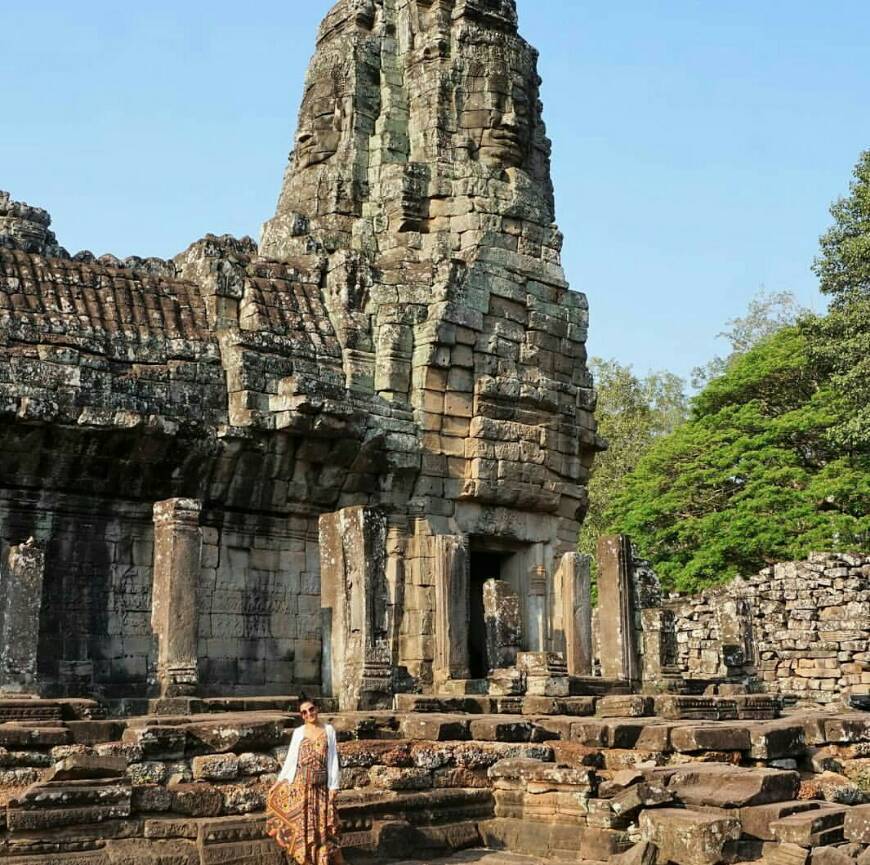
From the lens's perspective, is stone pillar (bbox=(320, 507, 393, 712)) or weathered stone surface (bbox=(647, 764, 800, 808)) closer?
weathered stone surface (bbox=(647, 764, 800, 808))

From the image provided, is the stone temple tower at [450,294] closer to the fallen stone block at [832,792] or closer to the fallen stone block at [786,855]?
the fallen stone block at [832,792]

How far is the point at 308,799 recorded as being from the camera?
852 centimetres

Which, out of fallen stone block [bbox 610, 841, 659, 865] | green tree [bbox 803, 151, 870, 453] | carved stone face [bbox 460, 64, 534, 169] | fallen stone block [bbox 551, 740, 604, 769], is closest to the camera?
fallen stone block [bbox 610, 841, 659, 865]

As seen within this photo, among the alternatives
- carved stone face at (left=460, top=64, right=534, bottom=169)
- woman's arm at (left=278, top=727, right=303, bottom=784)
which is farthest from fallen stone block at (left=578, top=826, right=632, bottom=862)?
carved stone face at (left=460, top=64, right=534, bottom=169)

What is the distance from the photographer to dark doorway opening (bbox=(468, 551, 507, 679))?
17.7 metres

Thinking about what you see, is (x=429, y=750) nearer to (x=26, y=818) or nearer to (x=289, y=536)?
(x=26, y=818)

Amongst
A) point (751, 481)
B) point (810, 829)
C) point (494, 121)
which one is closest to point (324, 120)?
point (494, 121)

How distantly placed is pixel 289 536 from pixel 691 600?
10.9 m

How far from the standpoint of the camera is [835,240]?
27797 millimetres

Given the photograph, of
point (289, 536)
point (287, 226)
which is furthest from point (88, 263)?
point (289, 536)

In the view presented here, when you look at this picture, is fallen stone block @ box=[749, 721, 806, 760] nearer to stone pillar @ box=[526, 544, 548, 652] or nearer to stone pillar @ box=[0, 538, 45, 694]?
stone pillar @ box=[526, 544, 548, 652]

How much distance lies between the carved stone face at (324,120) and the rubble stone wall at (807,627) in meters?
9.47

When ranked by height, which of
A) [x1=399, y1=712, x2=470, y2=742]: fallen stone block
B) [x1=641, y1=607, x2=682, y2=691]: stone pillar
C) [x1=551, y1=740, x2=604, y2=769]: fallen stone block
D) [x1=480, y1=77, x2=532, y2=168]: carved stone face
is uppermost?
[x1=480, y1=77, x2=532, y2=168]: carved stone face

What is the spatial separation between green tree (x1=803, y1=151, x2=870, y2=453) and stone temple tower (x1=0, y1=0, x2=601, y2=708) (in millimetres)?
10251
